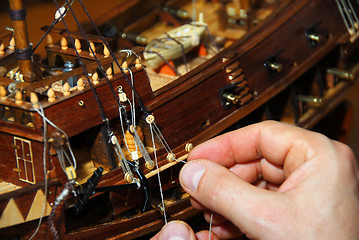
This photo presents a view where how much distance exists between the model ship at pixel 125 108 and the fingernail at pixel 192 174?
1.34 feet

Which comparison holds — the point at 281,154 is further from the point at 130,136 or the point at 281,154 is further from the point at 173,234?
the point at 130,136

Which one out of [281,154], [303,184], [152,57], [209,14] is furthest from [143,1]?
[303,184]

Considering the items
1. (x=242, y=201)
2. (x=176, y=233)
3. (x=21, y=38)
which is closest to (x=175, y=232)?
(x=176, y=233)

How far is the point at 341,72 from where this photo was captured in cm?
→ 355

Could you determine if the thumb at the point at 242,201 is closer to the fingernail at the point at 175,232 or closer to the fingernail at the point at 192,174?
the fingernail at the point at 192,174

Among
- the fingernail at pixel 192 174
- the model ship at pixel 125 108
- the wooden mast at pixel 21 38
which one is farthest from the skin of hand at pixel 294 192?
the wooden mast at pixel 21 38

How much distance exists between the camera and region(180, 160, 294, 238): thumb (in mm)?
1628

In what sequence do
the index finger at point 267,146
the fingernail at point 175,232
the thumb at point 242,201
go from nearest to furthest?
1. the thumb at point 242,201
2. the index finger at point 267,146
3. the fingernail at point 175,232

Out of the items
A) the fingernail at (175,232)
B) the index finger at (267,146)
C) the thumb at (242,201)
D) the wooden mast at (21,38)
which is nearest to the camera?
the thumb at (242,201)

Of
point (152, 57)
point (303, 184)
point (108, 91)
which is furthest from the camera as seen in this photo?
point (152, 57)

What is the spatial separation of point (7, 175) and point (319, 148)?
1351 millimetres

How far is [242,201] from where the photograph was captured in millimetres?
1664

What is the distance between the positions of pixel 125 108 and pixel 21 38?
526 mm

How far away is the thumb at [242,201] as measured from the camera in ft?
5.34
